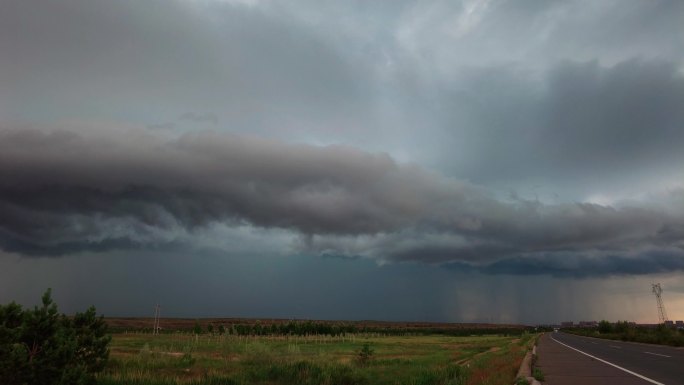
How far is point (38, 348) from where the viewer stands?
42.5 feet

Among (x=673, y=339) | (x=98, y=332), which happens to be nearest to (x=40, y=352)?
(x=98, y=332)

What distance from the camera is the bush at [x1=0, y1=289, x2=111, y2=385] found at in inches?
475

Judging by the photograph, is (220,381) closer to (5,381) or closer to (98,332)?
(98,332)

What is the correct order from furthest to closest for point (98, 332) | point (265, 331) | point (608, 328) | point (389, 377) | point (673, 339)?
point (265, 331), point (608, 328), point (673, 339), point (389, 377), point (98, 332)

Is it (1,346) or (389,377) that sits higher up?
(1,346)

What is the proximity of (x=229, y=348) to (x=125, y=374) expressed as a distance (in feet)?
78.8

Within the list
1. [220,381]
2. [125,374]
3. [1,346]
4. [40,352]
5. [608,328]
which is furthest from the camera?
[608,328]

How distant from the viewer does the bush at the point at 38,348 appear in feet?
39.5

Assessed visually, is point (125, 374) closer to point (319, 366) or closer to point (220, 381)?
point (220, 381)

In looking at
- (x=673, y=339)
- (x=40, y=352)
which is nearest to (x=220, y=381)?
(x=40, y=352)

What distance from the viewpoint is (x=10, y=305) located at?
12.9m

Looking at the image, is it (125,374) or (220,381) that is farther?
(125,374)

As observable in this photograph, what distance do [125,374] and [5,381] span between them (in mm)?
8137

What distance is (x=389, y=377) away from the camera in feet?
72.8
